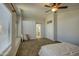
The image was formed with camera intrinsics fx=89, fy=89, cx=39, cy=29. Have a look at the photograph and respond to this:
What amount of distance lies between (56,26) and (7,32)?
3.37 ft

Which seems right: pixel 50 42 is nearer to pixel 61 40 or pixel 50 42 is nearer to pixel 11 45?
pixel 61 40

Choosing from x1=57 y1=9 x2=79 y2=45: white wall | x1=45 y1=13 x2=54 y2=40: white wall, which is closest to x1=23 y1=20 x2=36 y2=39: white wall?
x1=45 y1=13 x2=54 y2=40: white wall

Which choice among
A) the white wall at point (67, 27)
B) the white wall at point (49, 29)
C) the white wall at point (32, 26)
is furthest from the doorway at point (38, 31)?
the white wall at point (67, 27)

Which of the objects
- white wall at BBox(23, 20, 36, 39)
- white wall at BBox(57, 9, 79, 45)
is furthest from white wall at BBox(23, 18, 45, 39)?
white wall at BBox(57, 9, 79, 45)

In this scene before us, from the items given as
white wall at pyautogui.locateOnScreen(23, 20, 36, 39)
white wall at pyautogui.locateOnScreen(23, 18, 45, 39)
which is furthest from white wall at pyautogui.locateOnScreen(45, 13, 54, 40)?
white wall at pyautogui.locateOnScreen(23, 20, 36, 39)

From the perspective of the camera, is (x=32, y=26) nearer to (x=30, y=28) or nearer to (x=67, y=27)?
(x=30, y=28)

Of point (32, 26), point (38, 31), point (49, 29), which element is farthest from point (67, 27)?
point (32, 26)

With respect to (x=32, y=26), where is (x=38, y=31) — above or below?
below

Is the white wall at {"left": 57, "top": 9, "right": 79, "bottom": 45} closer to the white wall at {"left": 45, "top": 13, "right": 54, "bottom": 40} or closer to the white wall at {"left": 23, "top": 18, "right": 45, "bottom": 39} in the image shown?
the white wall at {"left": 45, "top": 13, "right": 54, "bottom": 40}

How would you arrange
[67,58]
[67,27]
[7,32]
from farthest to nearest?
[67,27], [7,32], [67,58]

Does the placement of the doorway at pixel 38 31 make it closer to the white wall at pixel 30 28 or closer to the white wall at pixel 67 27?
the white wall at pixel 30 28

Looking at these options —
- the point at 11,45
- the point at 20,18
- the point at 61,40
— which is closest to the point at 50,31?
the point at 61,40

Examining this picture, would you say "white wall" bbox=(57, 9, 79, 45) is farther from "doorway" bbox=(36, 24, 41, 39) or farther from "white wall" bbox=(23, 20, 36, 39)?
"white wall" bbox=(23, 20, 36, 39)

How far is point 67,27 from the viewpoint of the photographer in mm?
2061
